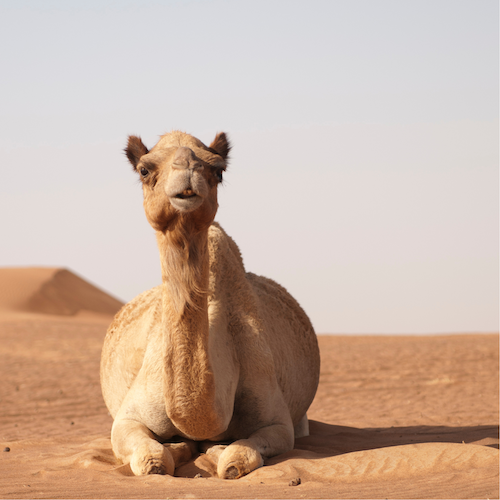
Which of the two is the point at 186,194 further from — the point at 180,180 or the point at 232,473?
the point at 232,473

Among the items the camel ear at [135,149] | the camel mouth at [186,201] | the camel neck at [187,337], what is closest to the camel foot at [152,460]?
the camel neck at [187,337]

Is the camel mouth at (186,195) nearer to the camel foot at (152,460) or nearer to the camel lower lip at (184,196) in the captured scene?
the camel lower lip at (184,196)

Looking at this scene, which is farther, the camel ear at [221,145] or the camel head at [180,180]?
the camel ear at [221,145]

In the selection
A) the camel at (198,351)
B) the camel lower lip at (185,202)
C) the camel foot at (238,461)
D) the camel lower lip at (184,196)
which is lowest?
the camel foot at (238,461)

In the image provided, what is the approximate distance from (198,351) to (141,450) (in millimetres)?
1040

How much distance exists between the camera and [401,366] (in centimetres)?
1817

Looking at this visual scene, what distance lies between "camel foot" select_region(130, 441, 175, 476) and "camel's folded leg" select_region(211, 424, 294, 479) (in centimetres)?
41

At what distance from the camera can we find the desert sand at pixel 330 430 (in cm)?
491

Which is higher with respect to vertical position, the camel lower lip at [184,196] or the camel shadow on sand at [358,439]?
the camel lower lip at [184,196]

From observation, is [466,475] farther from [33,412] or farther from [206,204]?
[33,412]

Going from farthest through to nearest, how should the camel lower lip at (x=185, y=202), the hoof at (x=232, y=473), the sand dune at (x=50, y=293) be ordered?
the sand dune at (x=50, y=293)
the hoof at (x=232, y=473)
the camel lower lip at (x=185, y=202)

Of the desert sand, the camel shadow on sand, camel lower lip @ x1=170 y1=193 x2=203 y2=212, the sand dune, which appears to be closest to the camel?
camel lower lip @ x1=170 y1=193 x2=203 y2=212

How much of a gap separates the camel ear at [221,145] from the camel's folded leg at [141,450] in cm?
244

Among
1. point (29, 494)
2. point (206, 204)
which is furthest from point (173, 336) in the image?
point (29, 494)
